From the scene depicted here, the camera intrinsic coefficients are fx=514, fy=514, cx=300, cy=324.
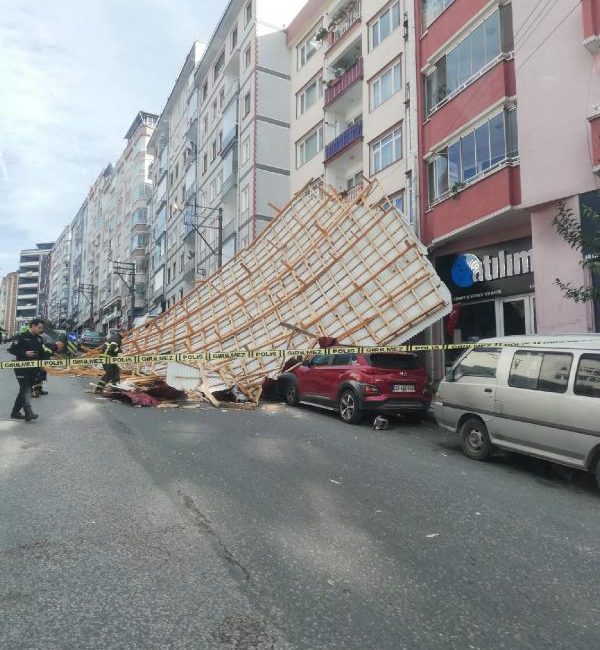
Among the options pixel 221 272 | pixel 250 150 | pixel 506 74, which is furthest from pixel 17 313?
pixel 506 74

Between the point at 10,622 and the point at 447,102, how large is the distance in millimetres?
16647

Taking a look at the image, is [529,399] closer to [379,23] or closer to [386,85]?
[386,85]

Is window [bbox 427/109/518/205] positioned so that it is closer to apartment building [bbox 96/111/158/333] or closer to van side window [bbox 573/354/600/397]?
van side window [bbox 573/354/600/397]

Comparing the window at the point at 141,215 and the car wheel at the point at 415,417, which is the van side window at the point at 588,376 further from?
the window at the point at 141,215

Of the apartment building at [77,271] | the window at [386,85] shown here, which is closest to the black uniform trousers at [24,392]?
the window at [386,85]

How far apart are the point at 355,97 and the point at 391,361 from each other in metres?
16.6

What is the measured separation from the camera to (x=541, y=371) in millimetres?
6535

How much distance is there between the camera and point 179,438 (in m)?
7.77

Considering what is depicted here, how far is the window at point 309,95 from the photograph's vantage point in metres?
26.1

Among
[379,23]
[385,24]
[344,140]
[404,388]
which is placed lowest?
[404,388]

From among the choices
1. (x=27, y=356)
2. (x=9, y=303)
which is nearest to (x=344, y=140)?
(x=27, y=356)

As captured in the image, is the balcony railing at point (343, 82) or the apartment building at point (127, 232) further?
the apartment building at point (127, 232)

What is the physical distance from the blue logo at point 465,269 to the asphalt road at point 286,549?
8.56m

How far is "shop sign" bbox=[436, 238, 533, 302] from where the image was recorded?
1347 centimetres
